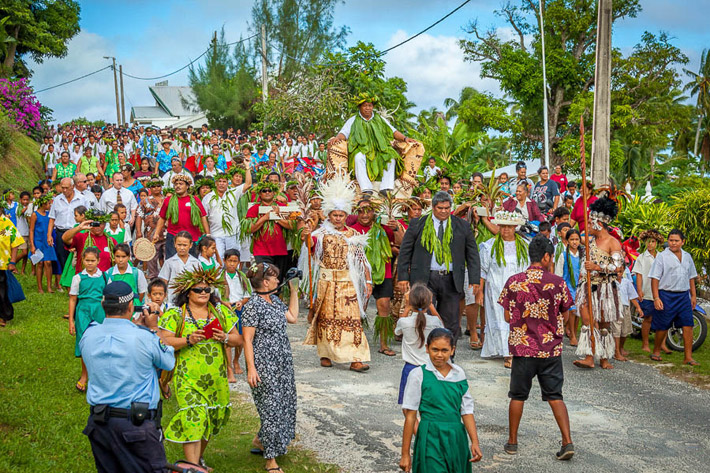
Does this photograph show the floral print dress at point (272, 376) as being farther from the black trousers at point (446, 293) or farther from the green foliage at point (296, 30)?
the green foliage at point (296, 30)

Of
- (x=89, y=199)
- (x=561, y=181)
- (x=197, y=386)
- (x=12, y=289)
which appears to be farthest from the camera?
(x=561, y=181)

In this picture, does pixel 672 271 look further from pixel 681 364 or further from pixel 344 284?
pixel 344 284

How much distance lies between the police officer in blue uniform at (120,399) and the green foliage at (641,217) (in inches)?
347

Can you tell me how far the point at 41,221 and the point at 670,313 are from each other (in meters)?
10.9

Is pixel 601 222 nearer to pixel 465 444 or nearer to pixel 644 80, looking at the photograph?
pixel 465 444

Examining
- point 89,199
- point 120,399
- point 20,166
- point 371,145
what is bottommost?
point 120,399

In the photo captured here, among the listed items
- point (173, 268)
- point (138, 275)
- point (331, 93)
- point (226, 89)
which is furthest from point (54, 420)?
point (226, 89)

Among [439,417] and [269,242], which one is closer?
[439,417]

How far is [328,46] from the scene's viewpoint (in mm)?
52625

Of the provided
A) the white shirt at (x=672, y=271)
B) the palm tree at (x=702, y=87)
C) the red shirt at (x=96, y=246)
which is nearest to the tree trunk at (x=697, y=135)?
the palm tree at (x=702, y=87)

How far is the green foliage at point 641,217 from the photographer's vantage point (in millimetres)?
11286

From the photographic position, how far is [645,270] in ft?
34.6

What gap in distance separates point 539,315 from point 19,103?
27.1 metres

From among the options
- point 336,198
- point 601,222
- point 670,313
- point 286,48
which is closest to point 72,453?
point 336,198
